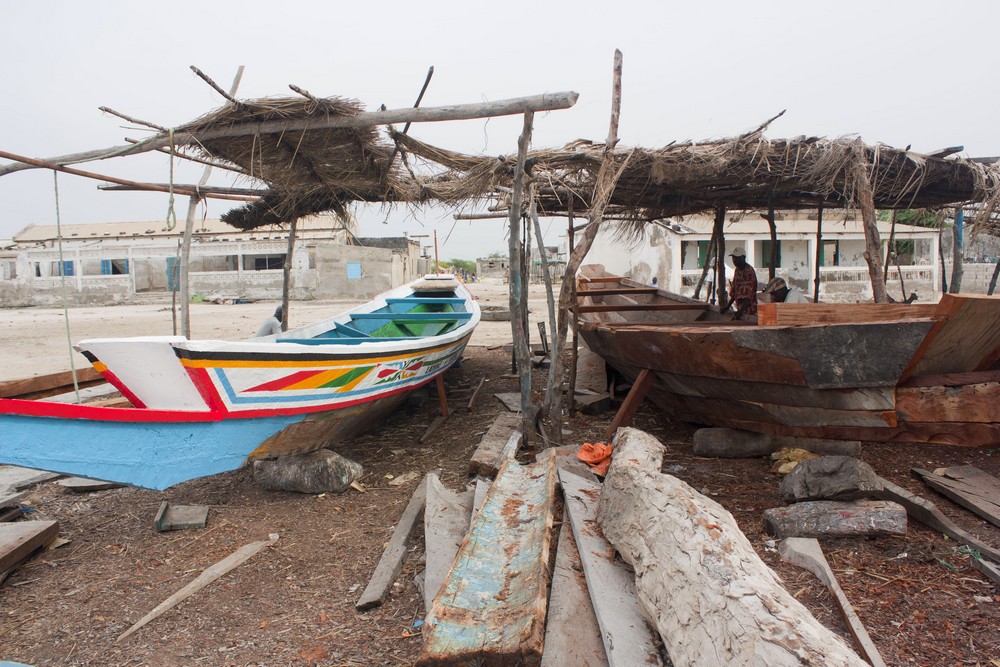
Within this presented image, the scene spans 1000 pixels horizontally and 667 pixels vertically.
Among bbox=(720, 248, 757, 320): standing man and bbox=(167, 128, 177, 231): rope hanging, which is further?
bbox=(720, 248, 757, 320): standing man

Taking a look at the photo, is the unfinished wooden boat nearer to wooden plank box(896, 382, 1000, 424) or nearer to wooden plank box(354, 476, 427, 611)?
wooden plank box(896, 382, 1000, 424)

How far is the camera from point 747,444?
4543mm

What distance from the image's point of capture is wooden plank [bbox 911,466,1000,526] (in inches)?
134

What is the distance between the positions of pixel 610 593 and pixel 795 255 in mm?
25305

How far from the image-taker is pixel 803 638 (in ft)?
5.30

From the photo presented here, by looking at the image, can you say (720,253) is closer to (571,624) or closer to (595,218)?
(595,218)

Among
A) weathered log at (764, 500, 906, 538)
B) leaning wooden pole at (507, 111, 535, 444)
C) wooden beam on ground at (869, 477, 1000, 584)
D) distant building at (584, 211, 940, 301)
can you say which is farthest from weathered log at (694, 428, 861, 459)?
distant building at (584, 211, 940, 301)

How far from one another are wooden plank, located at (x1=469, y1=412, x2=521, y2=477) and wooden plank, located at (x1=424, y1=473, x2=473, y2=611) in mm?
334

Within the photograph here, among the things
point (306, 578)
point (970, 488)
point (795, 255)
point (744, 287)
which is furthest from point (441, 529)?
point (795, 255)

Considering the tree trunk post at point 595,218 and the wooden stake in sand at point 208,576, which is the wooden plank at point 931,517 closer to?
the tree trunk post at point 595,218

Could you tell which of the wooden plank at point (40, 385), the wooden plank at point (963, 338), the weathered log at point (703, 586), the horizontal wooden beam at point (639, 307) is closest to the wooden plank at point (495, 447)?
the weathered log at point (703, 586)

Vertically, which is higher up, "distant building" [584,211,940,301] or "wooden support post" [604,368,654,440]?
"distant building" [584,211,940,301]

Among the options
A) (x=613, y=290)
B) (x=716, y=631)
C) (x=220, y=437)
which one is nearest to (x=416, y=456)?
(x=220, y=437)

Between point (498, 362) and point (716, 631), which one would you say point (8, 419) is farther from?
point (498, 362)
